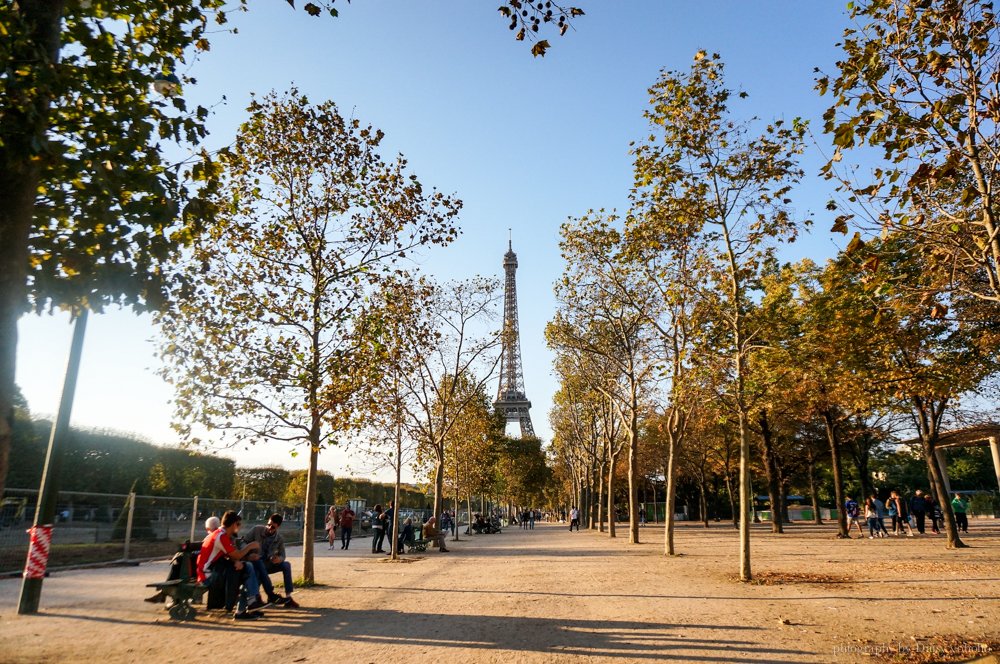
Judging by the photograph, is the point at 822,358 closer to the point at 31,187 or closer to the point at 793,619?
the point at 793,619

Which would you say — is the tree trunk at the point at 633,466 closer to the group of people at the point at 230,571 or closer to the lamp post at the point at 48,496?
the group of people at the point at 230,571

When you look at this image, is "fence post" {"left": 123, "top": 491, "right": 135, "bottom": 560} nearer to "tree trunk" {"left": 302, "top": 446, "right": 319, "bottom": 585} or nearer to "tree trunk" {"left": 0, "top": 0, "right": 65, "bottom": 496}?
"tree trunk" {"left": 302, "top": 446, "right": 319, "bottom": 585}

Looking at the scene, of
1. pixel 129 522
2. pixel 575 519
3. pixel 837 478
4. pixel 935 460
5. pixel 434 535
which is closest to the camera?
pixel 129 522

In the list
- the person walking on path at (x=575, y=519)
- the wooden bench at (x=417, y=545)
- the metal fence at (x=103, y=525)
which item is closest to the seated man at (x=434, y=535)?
the wooden bench at (x=417, y=545)

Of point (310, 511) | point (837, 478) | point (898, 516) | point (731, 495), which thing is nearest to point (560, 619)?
point (310, 511)

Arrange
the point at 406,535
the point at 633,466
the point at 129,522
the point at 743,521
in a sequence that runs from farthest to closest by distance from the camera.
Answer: the point at 406,535 → the point at 633,466 → the point at 129,522 → the point at 743,521

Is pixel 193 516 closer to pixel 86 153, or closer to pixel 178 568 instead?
pixel 178 568

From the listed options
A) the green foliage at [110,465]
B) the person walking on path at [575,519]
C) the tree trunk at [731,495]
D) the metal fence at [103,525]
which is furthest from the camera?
the person walking on path at [575,519]

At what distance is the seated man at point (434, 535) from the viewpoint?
92.1 ft

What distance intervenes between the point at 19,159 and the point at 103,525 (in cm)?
1740

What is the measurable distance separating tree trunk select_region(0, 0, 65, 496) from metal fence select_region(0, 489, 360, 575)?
10288mm

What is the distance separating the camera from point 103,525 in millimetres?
19188

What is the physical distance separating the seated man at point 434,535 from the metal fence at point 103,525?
28.8ft

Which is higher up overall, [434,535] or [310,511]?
[310,511]
